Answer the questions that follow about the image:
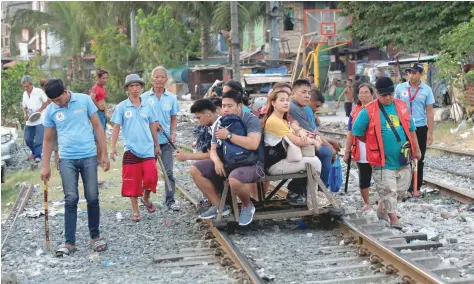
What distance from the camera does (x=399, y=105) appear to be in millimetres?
8773

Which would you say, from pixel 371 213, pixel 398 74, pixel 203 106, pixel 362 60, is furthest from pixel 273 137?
pixel 362 60

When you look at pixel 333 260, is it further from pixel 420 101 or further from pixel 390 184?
pixel 420 101

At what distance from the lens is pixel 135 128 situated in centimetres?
981

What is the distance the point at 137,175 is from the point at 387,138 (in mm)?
3151

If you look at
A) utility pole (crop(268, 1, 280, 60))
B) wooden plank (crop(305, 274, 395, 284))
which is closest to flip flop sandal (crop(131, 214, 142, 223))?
wooden plank (crop(305, 274, 395, 284))

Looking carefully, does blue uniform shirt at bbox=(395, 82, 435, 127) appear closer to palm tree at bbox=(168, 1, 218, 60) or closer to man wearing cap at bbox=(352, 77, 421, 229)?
man wearing cap at bbox=(352, 77, 421, 229)

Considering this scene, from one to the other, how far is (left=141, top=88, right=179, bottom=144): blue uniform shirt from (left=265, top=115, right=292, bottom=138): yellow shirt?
241 centimetres

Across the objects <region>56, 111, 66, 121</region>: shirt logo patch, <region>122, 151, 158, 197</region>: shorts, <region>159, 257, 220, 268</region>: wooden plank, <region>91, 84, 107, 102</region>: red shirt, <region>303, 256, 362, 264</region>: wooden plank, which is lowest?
<region>159, 257, 220, 268</region>: wooden plank

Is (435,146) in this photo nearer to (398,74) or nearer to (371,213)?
(371,213)

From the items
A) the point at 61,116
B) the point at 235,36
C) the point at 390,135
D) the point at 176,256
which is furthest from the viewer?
the point at 235,36

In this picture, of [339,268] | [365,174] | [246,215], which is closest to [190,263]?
[246,215]

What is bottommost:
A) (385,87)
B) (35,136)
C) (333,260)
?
(333,260)

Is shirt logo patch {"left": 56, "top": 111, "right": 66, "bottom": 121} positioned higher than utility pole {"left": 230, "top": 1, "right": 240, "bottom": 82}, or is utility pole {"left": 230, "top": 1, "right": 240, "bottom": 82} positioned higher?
utility pole {"left": 230, "top": 1, "right": 240, "bottom": 82}

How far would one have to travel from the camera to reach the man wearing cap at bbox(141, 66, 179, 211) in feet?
34.6
